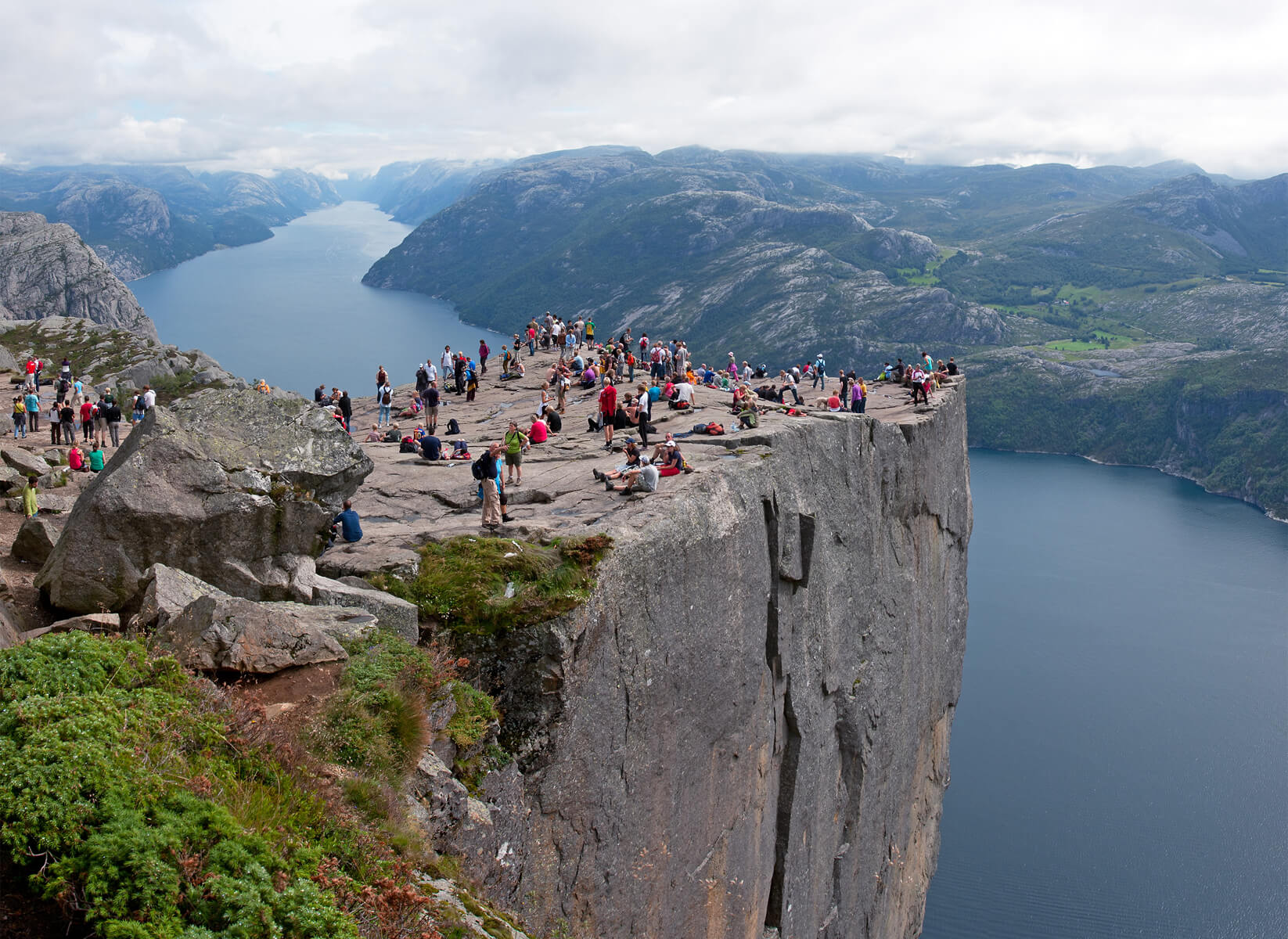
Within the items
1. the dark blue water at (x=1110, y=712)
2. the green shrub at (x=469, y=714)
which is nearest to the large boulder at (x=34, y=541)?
the green shrub at (x=469, y=714)

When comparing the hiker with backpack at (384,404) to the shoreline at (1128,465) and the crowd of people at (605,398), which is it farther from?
the shoreline at (1128,465)

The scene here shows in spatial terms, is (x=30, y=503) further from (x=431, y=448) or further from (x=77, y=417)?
(x=77, y=417)

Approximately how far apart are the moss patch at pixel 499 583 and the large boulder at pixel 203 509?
1745 mm

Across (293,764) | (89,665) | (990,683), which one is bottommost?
(990,683)

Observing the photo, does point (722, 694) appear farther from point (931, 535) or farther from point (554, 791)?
point (931, 535)

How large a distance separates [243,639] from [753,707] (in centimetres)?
1205

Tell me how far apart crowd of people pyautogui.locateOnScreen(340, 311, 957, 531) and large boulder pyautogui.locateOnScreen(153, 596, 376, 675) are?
6263 mm

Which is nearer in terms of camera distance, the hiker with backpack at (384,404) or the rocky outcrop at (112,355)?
the hiker with backpack at (384,404)

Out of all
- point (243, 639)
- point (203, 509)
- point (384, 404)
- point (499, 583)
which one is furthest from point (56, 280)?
point (243, 639)

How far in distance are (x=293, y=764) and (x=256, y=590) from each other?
18.1ft

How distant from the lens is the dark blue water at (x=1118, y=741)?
52250mm

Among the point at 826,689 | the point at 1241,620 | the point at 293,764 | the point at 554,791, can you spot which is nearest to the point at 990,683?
the point at 1241,620

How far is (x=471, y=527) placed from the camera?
59.0ft

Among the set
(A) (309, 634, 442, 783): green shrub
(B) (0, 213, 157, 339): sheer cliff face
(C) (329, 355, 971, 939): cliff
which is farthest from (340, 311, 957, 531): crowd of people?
(B) (0, 213, 157, 339): sheer cliff face
